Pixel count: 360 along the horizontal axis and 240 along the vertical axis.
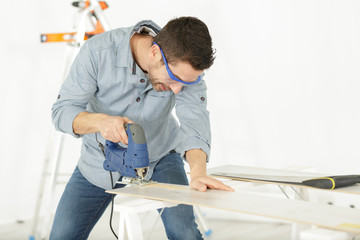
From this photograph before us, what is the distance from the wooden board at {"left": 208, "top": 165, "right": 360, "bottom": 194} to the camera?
1689 mm

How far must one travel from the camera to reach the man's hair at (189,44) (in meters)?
1.59

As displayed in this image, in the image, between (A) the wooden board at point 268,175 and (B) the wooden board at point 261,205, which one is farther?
(A) the wooden board at point 268,175

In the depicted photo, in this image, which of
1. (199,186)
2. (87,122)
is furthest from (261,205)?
(87,122)

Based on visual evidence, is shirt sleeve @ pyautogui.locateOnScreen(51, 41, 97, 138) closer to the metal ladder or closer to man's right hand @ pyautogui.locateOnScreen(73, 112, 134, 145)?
man's right hand @ pyautogui.locateOnScreen(73, 112, 134, 145)

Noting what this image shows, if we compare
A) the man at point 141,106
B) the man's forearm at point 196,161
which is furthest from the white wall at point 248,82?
the man's forearm at point 196,161

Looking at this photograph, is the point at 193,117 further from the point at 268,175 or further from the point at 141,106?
the point at 268,175

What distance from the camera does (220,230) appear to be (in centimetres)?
352

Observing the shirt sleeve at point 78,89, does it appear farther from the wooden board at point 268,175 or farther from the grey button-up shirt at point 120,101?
the wooden board at point 268,175

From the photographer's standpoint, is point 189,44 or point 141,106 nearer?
point 189,44

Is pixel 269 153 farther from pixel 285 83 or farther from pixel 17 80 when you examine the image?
pixel 17 80

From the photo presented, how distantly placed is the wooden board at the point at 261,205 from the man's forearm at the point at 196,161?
0.10 metres

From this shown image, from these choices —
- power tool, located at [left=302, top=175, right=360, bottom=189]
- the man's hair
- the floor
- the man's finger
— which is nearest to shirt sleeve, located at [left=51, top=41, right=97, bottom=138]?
the man's hair

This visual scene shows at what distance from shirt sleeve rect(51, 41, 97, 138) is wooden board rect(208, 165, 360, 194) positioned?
66 cm

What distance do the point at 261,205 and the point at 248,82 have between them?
2346mm
